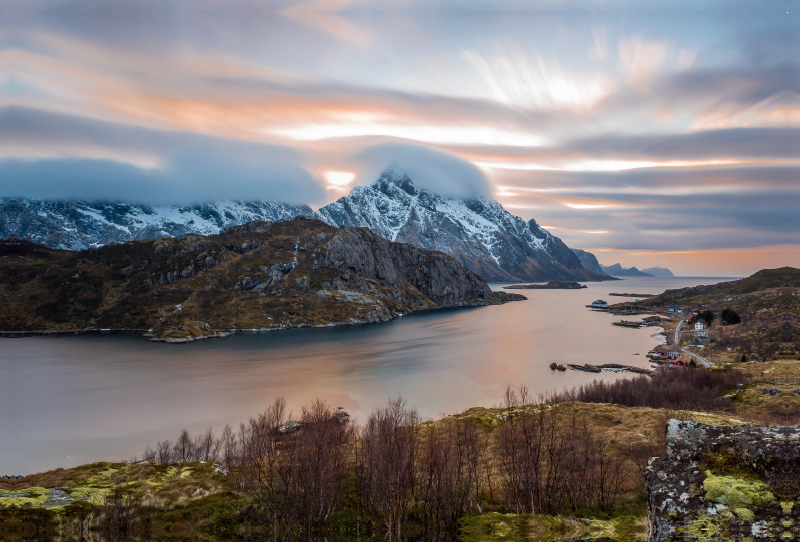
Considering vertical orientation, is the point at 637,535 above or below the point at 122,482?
above

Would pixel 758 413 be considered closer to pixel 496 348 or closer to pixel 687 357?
pixel 687 357

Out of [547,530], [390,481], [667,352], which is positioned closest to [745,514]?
[547,530]

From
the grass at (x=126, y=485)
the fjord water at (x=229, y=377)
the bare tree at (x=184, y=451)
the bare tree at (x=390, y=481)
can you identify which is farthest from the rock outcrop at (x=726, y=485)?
the fjord water at (x=229, y=377)

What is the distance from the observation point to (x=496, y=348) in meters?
151

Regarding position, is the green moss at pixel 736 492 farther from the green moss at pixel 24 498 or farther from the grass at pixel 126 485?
the green moss at pixel 24 498

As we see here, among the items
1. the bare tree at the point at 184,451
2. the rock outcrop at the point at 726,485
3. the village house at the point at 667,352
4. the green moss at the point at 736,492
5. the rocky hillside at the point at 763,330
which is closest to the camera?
the rock outcrop at the point at 726,485

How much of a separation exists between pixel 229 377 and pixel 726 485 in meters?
120

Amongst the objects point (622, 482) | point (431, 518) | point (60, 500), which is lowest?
point (622, 482)

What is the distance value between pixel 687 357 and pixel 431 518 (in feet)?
442

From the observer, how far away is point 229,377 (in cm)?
11219

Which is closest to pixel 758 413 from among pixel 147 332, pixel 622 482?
pixel 622 482

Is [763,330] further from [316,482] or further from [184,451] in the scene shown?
[184,451]

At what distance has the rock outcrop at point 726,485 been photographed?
19.2ft

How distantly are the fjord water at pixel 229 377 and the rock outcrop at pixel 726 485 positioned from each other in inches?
3047
